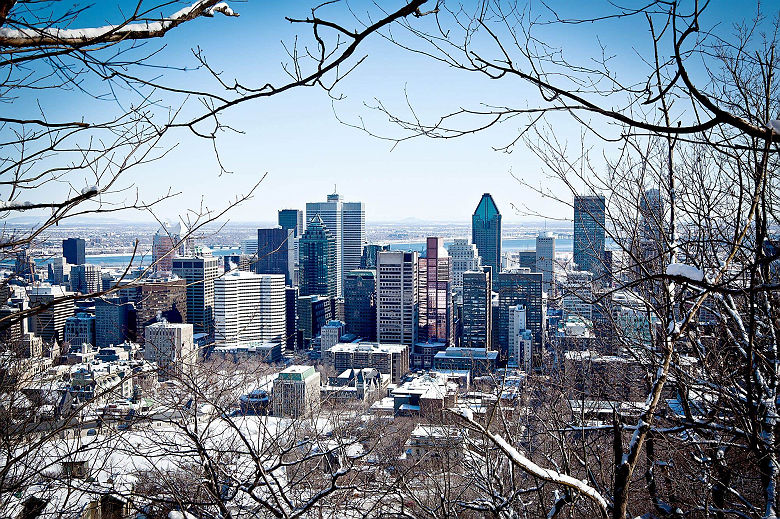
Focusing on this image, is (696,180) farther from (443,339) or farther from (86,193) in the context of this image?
(443,339)

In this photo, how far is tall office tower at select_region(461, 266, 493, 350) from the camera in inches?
1031

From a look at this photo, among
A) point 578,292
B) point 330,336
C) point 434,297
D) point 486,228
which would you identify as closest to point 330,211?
point 486,228

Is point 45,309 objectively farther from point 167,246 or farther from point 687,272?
point 687,272

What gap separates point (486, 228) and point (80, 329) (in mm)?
34006

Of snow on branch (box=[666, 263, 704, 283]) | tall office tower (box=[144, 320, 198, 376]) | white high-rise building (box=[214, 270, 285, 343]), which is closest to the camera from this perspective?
snow on branch (box=[666, 263, 704, 283])

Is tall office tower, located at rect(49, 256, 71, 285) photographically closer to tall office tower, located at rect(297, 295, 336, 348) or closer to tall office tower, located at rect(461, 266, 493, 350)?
tall office tower, located at rect(297, 295, 336, 348)

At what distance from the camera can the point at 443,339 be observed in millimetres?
30797

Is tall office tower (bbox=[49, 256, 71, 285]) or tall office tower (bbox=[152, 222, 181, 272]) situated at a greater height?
tall office tower (bbox=[152, 222, 181, 272])

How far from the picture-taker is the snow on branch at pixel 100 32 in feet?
3.39

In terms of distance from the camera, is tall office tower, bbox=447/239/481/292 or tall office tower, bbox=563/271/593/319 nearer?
tall office tower, bbox=563/271/593/319

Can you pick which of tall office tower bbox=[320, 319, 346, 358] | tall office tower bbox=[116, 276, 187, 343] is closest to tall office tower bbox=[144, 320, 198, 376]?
tall office tower bbox=[116, 276, 187, 343]

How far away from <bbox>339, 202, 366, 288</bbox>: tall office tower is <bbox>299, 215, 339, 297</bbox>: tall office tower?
8.29 metres

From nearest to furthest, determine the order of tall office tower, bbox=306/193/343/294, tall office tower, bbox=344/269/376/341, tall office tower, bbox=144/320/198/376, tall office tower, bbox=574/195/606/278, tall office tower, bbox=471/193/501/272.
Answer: tall office tower, bbox=574/195/606/278, tall office tower, bbox=144/320/198/376, tall office tower, bbox=344/269/376/341, tall office tower, bbox=471/193/501/272, tall office tower, bbox=306/193/343/294

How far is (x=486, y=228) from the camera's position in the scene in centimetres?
4834
